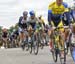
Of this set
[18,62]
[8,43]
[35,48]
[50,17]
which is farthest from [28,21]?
[8,43]

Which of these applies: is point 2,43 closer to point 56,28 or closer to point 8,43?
point 8,43

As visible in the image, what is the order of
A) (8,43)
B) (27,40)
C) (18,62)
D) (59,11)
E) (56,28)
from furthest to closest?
(8,43) < (27,40) < (18,62) < (59,11) < (56,28)

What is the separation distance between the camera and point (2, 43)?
36938mm

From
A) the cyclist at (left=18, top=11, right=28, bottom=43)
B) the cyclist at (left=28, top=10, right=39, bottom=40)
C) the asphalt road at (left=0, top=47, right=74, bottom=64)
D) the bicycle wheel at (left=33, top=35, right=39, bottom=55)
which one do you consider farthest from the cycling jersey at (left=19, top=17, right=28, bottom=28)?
the asphalt road at (left=0, top=47, right=74, bottom=64)

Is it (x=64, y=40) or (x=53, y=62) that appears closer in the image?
(x=64, y=40)

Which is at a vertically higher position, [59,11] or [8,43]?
[59,11]

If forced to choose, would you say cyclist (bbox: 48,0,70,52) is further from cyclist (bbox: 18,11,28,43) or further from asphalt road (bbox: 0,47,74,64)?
cyclist (bbox: 18,11,28,43)

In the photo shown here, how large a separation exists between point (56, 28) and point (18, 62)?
2.91m

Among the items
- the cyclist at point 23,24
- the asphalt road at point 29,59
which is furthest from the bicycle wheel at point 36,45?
the cyclist at point 23,24

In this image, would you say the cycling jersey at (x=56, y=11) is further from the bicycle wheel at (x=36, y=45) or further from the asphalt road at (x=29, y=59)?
the bicycle wheel at (x=36, y=45)

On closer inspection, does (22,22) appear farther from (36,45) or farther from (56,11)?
(56,11)

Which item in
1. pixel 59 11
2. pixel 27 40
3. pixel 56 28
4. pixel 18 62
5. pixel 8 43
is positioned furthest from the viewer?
pixel 8 43

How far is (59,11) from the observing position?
1461 centimetres

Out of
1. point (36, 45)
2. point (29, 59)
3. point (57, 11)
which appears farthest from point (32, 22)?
point (57, 11)
